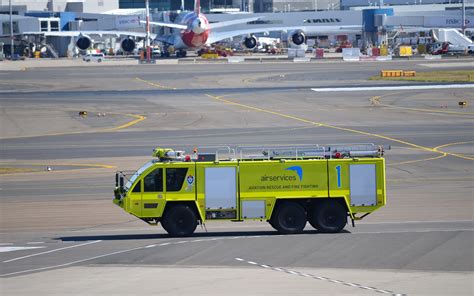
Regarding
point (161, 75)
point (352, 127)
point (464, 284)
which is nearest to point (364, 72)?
point (161, 75)

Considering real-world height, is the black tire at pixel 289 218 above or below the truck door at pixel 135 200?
below

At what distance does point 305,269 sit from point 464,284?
4.27 metres

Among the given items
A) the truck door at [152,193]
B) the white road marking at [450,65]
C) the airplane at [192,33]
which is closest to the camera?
the truck door at [152,193]

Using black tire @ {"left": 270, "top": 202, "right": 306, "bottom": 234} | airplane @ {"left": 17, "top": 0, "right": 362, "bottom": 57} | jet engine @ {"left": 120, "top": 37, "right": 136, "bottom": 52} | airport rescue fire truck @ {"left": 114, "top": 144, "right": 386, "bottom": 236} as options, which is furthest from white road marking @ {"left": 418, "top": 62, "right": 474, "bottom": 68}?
black tire @ {"left": 270, "top": 202, "right": 306, "bottom": 234}

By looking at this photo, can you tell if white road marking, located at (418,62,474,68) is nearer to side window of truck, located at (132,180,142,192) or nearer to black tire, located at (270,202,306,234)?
black tire, located at (270,202,306,234)

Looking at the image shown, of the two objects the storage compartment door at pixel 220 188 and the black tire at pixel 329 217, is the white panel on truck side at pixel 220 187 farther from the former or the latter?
the black tire at pixel 329 217

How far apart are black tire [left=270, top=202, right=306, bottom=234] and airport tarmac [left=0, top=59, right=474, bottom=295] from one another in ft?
1.23

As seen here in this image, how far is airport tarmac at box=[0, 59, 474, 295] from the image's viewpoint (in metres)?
26.0

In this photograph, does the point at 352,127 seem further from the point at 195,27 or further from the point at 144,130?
the point at 195,27

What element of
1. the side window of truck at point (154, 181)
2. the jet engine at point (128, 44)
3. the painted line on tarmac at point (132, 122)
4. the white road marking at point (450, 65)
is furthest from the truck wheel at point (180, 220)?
the jet engine at point (128, 44)

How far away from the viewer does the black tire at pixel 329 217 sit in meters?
32.6

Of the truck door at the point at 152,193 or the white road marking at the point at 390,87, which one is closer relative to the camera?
the truck door at the point at 152,193

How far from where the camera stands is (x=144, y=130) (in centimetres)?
6706

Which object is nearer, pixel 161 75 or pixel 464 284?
pixel 464 284
